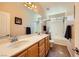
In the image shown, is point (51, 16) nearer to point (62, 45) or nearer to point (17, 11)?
point (62, 45)

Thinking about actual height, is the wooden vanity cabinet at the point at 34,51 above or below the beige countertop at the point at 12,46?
below

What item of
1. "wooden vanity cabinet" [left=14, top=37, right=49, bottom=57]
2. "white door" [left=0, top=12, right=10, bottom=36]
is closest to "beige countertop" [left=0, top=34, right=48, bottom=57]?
"wooden vanity cabinet" [left=14, top=37, right=49, bottom=57]

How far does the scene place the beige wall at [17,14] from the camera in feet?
6.16

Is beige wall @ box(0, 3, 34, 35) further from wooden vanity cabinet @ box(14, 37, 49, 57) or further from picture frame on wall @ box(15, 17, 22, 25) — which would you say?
wooden vanity cabinet @ box(14, 37, 49, 57)

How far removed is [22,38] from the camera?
7.66 feet

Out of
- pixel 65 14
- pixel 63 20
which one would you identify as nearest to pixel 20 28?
pixel 63 20

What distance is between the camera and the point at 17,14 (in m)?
2.15

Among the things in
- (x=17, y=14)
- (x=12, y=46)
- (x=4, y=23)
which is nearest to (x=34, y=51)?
(x=12, y=46)

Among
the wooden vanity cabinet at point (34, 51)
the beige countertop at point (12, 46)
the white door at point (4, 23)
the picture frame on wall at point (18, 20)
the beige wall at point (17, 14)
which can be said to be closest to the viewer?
the beige countertop at point (12, 46)

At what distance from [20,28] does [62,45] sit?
1.67 meters

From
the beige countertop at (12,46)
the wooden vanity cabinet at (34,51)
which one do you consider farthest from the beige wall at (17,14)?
the wooden vanity cabinet at (34,51)

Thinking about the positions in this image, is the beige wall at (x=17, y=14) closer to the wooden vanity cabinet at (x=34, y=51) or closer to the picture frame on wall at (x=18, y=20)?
the picture frame on wall at (x=18, y=20)

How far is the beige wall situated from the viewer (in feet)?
6.16

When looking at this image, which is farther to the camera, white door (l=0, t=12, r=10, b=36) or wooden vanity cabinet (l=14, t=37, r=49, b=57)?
white door (l=0, t=12, r=10, b=36)
